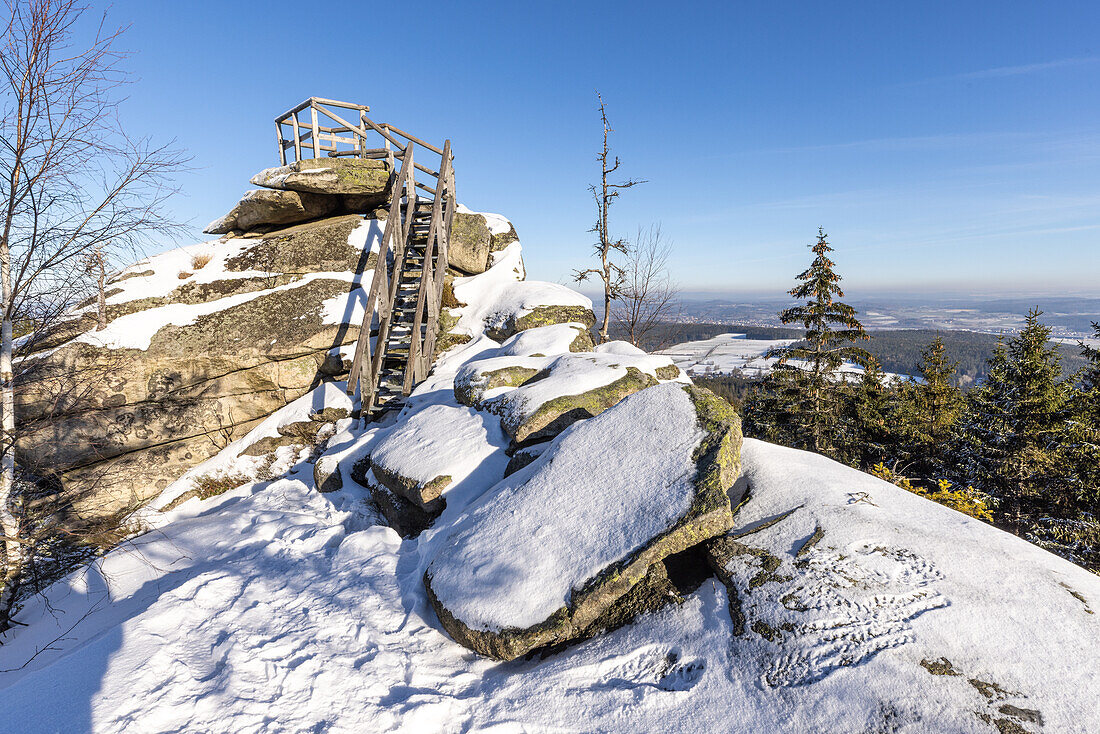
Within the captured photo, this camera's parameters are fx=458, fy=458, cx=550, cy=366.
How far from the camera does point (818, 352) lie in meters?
17.9

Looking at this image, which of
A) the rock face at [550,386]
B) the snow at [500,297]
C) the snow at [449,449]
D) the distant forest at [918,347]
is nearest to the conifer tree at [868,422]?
the snow at [500,297]

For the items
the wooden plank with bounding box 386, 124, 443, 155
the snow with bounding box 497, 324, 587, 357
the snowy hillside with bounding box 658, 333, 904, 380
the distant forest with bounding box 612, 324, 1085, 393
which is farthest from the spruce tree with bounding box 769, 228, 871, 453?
the distant forest with bounding box 612, 324, 1085, 393

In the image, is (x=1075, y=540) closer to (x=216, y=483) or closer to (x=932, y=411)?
(x=932, y=411)

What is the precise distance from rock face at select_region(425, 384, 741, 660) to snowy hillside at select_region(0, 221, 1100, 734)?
0.08 feet

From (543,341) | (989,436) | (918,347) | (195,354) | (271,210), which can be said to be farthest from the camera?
(918,347)

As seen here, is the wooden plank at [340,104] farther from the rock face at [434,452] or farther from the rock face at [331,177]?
the rock face at [434,452]

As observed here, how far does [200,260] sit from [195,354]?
128 inches

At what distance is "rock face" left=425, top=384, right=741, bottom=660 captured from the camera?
3.80 metres

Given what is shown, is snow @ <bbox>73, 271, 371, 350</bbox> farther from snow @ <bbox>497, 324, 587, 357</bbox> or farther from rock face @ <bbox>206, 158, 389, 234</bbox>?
snow @ <bbox>497, 324, 587, 357</bbox>

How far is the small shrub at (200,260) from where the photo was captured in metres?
12.1

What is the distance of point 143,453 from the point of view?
9820 millimetres

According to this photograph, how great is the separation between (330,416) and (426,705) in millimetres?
8046

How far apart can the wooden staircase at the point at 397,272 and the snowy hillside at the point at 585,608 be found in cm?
416

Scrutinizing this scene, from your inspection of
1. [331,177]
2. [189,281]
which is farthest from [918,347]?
[189,281]
